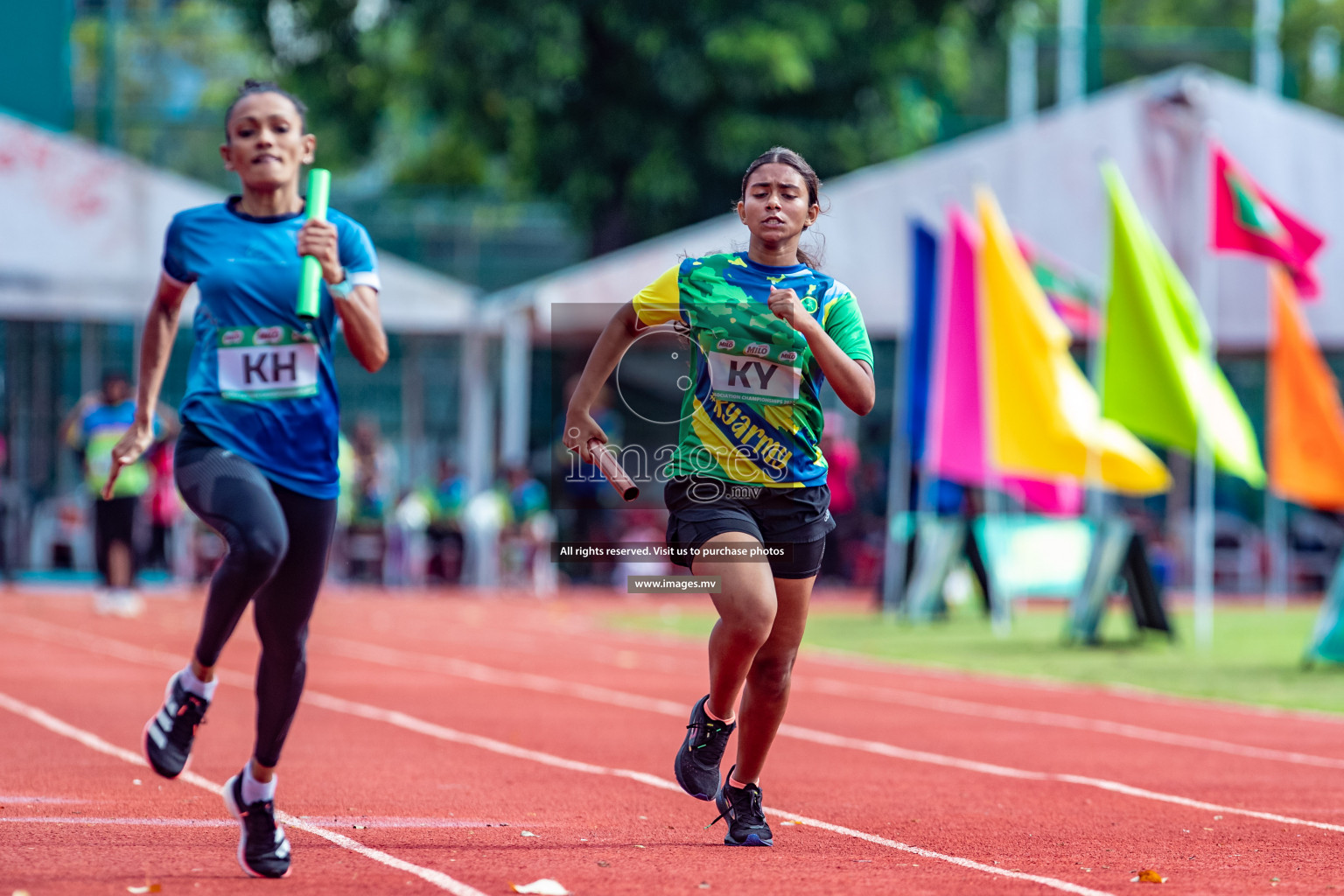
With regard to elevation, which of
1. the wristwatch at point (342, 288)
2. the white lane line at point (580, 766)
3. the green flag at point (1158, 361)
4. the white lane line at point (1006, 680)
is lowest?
the white lane line at point (1006, 680)

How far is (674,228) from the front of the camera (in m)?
28.8

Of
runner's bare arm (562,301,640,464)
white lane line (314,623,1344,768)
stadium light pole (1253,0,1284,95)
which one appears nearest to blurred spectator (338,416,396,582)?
white lane line (314,623,1344,768)

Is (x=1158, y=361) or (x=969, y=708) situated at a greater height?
(x=1158, y=361)

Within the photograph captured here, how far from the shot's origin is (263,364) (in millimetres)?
4879

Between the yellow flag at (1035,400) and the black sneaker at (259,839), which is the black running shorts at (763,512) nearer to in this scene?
the black sneaker at (259,839)

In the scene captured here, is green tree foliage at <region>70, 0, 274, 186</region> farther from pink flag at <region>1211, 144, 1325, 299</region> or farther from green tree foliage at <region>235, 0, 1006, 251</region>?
pink flag at <region>1211, 144, 1325, 299</region>

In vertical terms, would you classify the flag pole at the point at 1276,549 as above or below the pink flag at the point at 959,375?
below

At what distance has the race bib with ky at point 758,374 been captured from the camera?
17.6 ft

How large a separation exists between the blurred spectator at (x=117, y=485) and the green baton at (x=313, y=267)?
33.9ft

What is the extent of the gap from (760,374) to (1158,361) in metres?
10.2

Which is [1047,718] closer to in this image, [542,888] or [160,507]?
[542,888]

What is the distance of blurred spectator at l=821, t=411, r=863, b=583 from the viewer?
21609mm

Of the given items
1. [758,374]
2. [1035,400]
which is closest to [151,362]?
[758,374]

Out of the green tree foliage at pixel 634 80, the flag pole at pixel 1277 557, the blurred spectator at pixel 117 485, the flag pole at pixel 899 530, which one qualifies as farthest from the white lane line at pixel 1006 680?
the green tree foliage at pixel 634 80
